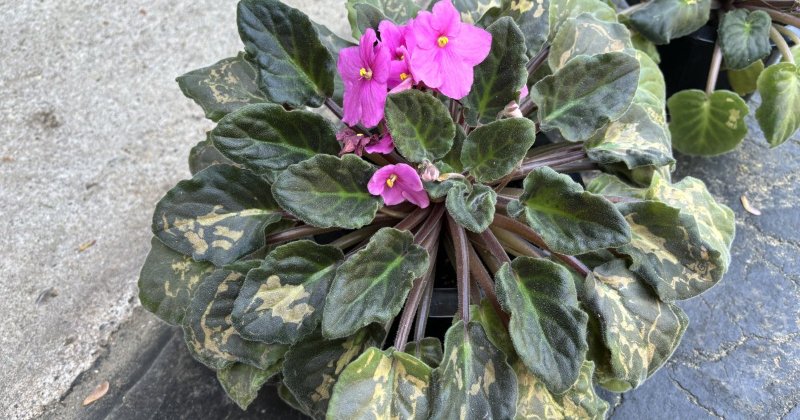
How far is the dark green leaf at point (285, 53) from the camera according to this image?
0.94 meters

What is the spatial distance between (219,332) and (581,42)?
75 cm

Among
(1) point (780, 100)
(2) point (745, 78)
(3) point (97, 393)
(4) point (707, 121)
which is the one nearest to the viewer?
(3) point (97, 393)

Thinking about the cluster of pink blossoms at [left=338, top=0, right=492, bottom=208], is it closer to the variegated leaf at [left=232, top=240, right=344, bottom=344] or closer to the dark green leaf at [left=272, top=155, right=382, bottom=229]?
the dark green leaf at [left=272, top=155, right=382, bottom=229]

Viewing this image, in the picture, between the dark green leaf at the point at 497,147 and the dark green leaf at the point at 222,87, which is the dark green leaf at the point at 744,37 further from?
the dark green leaf at the point at 222,87

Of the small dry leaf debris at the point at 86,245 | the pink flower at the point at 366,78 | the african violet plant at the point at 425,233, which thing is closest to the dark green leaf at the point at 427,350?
the african violet plant at the point at 425,233

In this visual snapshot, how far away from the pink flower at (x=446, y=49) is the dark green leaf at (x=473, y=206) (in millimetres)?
137

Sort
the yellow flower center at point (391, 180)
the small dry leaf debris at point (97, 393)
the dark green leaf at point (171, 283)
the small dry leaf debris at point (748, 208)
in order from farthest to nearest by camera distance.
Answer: the small dry leaf debris at point (748, 208) → the small dry leaf debris at point (97, 393) → the dark green leaf at point (171, 283) → the yellow flower center at point (391, 180)

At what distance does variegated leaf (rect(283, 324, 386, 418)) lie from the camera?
932 mm

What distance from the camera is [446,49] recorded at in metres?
0.89

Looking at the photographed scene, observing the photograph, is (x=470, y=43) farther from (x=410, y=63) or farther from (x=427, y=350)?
(x=427, y=350)

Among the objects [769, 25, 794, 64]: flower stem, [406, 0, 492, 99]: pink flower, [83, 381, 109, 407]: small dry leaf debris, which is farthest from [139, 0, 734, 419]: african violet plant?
[769, 25, 794, 64]: flower stem

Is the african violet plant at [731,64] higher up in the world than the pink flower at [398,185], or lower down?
lower down

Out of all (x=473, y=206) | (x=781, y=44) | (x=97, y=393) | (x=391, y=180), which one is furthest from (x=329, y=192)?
(x=781, y=44)

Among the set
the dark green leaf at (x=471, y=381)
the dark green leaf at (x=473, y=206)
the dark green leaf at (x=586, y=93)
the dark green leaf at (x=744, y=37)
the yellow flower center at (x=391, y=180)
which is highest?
the dark green leaf at (x=586, y=93)
